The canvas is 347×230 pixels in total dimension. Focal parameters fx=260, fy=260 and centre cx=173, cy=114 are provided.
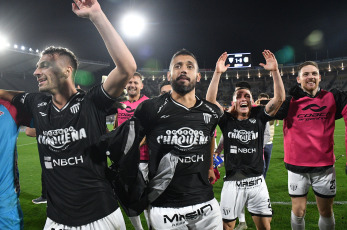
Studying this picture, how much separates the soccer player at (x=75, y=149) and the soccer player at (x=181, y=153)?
16.9 inches

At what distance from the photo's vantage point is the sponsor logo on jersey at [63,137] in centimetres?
195

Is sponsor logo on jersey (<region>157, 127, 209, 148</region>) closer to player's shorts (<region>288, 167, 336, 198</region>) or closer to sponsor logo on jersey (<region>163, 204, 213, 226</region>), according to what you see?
sponsor logo on jersey (<region>163, 204, 213, 226</region>)

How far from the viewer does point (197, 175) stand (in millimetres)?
2297

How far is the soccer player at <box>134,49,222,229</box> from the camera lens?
2.22m

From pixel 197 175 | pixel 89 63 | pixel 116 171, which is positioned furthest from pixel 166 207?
pixel 89 63

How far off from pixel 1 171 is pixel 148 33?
45169 millimetres

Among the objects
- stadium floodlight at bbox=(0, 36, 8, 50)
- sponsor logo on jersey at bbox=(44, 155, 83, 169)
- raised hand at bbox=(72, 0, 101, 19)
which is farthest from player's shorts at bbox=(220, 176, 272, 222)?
stadium floodlight at bbox=(0, 36, 8, 50)

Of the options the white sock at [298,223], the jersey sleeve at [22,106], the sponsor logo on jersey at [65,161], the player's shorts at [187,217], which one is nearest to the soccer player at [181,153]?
the player's shorts at [187,217]

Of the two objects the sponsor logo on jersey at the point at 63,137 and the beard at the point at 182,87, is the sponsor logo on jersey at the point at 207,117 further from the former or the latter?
the sponsor logo on jersey at the point at 63,137

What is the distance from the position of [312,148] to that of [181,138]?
225 centimetres

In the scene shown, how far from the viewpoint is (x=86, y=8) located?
1730mm

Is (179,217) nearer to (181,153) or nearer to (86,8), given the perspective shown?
(181,153)

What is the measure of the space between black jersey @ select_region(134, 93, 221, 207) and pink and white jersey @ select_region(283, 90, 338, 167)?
6.12ft

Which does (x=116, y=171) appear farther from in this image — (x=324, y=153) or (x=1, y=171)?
(x=324, y=153)
